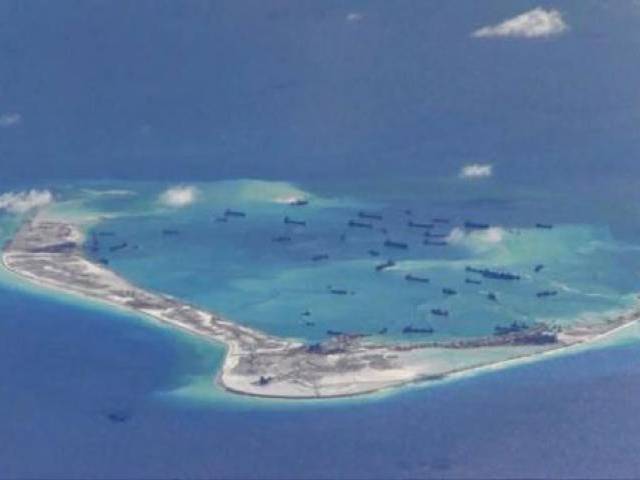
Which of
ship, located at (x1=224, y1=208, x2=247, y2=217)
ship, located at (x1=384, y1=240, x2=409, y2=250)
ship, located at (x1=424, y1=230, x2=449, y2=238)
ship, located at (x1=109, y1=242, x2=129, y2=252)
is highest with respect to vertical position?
ship, located at (x1=224, y1=208, x2=247, y2=217)

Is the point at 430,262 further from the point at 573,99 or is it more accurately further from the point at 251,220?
the point at 573,99

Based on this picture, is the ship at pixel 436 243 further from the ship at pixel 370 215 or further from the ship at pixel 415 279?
the ship at pixel 415 279

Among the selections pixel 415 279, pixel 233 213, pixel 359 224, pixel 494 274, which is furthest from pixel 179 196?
pixel 494 274

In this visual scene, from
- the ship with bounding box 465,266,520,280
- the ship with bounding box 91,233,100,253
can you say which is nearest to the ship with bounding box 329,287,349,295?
the ship with bounding box 465,266,520,280

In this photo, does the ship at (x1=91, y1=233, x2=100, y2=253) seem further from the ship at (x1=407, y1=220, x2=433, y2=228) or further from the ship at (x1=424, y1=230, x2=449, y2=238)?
the ship at (x1=424, y1=230, x2=449, y2=238)

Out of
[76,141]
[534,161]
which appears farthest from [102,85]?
[534,161]

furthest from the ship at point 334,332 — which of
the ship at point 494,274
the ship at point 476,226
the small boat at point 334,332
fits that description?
the ship at point 476,226
